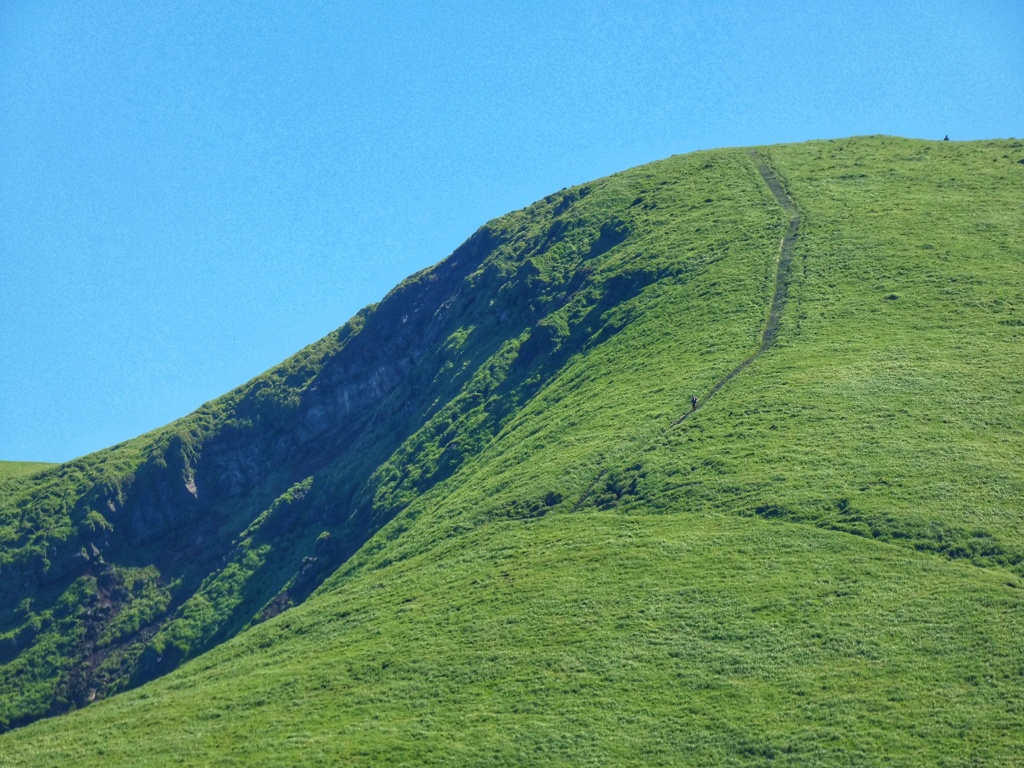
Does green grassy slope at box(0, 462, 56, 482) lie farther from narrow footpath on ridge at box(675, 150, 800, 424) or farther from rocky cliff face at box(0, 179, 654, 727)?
narrow footpath on ridge at box(675, 150, 800, 424)

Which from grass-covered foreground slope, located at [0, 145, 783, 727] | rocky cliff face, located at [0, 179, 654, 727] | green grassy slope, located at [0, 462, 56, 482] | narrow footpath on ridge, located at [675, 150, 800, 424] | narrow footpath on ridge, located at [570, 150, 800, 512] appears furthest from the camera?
green grassy slope, located at [0, 462, 56, 482]

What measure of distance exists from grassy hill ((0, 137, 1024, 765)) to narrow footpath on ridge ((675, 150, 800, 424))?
65cm

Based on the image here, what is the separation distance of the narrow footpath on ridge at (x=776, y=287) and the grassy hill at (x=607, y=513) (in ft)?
1.98

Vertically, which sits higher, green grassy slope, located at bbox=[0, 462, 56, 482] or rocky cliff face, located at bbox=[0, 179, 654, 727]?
green grassy slope, located at bbox=[0, 462, 56, 482]

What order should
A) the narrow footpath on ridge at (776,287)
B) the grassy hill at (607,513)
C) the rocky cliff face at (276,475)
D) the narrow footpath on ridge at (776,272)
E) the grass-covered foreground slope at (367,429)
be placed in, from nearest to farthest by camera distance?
the grassy hill at (607,513) → the narrow footpath on ridge at (776,287) → the narrow footpath on ridge at (776,272) → the grass-covered foreground slope at (367,429) → the rocky cliff face at (276,475)

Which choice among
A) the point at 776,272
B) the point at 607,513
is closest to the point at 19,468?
the point at 607,513

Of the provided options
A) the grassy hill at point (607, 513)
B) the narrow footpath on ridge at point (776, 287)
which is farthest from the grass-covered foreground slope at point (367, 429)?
the narrow footpath on ridge at point (776, 287)

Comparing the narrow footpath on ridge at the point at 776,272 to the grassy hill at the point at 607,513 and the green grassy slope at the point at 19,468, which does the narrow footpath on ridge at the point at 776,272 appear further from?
the green grassy slope at the point at 19,468

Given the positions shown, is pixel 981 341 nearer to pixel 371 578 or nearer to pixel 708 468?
pixel 708 468

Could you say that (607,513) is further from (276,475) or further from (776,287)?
(276,475)

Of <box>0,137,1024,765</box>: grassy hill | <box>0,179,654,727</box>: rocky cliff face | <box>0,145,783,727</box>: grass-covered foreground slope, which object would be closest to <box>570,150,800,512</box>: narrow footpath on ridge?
<box>0,137,1024,765</box>: grassy hill

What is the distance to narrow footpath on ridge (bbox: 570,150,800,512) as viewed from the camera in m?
66.9

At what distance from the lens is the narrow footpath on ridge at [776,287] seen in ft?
220

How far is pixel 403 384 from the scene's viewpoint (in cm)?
9994
